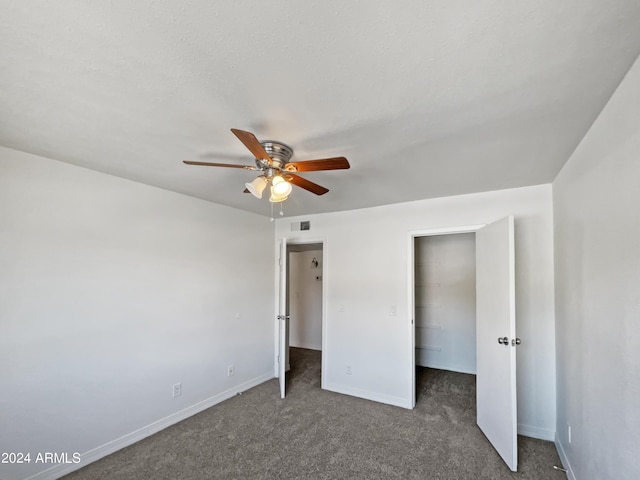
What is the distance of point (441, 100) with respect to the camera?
1501 millimetres

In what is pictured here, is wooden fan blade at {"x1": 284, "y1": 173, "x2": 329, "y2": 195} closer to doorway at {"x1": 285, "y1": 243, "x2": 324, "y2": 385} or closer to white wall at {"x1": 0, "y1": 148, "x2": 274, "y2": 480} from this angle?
white wall at {"x1": 0, "y1": 148, "x2": 274, "y2": 480}

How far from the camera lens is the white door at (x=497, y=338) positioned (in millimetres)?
2436

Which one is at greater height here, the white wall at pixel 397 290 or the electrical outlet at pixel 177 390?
the white wall at pixel 397 290

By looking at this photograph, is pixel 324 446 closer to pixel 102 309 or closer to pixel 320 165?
pixel 102 309

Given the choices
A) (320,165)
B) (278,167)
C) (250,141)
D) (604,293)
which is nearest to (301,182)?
(278,167)

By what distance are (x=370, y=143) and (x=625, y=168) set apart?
1.28 m

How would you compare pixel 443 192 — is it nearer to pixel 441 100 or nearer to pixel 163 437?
pixel 441 100

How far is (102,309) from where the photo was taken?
2.62 m

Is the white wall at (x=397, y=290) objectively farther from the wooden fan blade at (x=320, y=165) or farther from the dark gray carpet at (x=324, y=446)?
the wooden fan blade at (x=320, y=165)

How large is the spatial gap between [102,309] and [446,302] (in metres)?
4.74

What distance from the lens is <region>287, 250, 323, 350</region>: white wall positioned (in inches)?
240

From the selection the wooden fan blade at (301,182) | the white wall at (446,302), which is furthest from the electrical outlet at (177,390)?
the white wall at (446,302)

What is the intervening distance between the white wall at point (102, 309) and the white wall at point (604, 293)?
3.44 m

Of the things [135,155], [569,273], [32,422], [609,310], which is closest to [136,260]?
[135,155]
